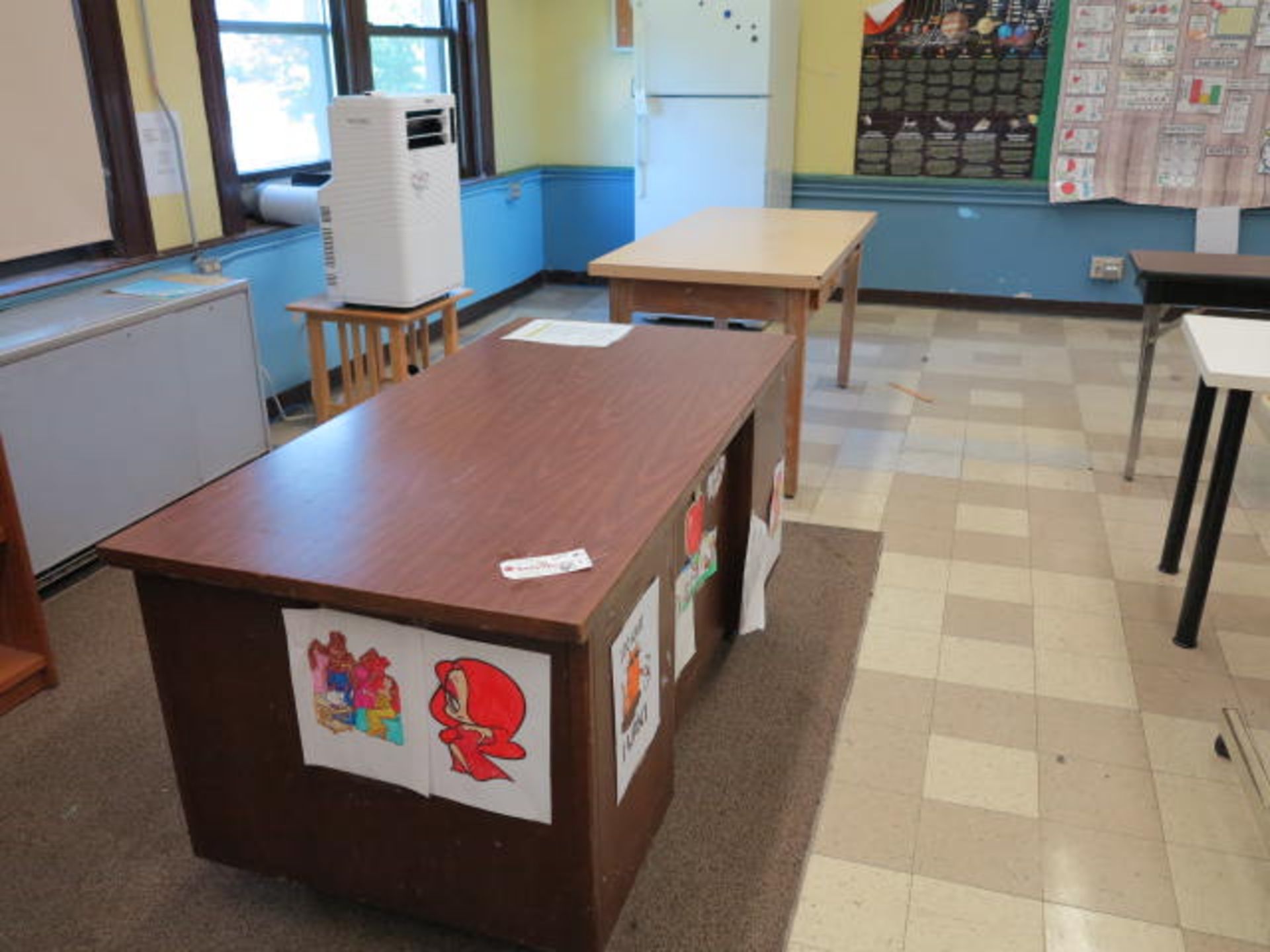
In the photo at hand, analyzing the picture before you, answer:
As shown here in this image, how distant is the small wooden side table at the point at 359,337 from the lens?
375cm

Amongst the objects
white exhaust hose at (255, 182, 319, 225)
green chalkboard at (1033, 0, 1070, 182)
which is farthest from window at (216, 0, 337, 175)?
green chalkboard at (1033, 0, 1070, 182)

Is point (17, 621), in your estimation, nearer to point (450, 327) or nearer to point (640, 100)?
point (450, 327)

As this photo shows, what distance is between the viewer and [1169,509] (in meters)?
3.39

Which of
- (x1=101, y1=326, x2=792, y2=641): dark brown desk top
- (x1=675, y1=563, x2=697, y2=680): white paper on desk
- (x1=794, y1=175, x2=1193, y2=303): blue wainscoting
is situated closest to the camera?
(x1=101, y1=326, x2=792, y2=641): dark brown desk top

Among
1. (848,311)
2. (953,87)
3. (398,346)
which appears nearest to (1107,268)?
(953,87)

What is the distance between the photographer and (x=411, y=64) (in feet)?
17.1

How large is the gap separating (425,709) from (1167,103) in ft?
17.8

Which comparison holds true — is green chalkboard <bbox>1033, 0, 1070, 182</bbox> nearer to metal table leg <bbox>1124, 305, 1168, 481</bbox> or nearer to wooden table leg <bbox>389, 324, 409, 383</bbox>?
metal table leg <bbox>1124, 305, 1168, 481</bbox>

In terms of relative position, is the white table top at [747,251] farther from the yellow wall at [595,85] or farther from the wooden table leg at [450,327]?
the yellow wall at [595,85]

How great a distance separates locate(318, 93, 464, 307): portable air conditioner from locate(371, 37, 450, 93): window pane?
1307mm

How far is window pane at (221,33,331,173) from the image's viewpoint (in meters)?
4.02

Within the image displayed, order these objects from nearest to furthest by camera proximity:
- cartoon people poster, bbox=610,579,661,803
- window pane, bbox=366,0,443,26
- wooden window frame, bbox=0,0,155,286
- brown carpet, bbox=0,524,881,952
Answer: cartoon people poster, bbox=610,579,661,803, brown carpet, bbox=0,524,881,952, wooden window frame, bbox=0,0,155,286, window pane, bbox=366,0,443,26

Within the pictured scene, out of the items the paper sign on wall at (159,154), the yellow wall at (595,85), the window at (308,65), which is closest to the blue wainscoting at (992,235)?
the yellow wall at (595,85)

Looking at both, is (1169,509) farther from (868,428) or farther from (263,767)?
(263,767)
